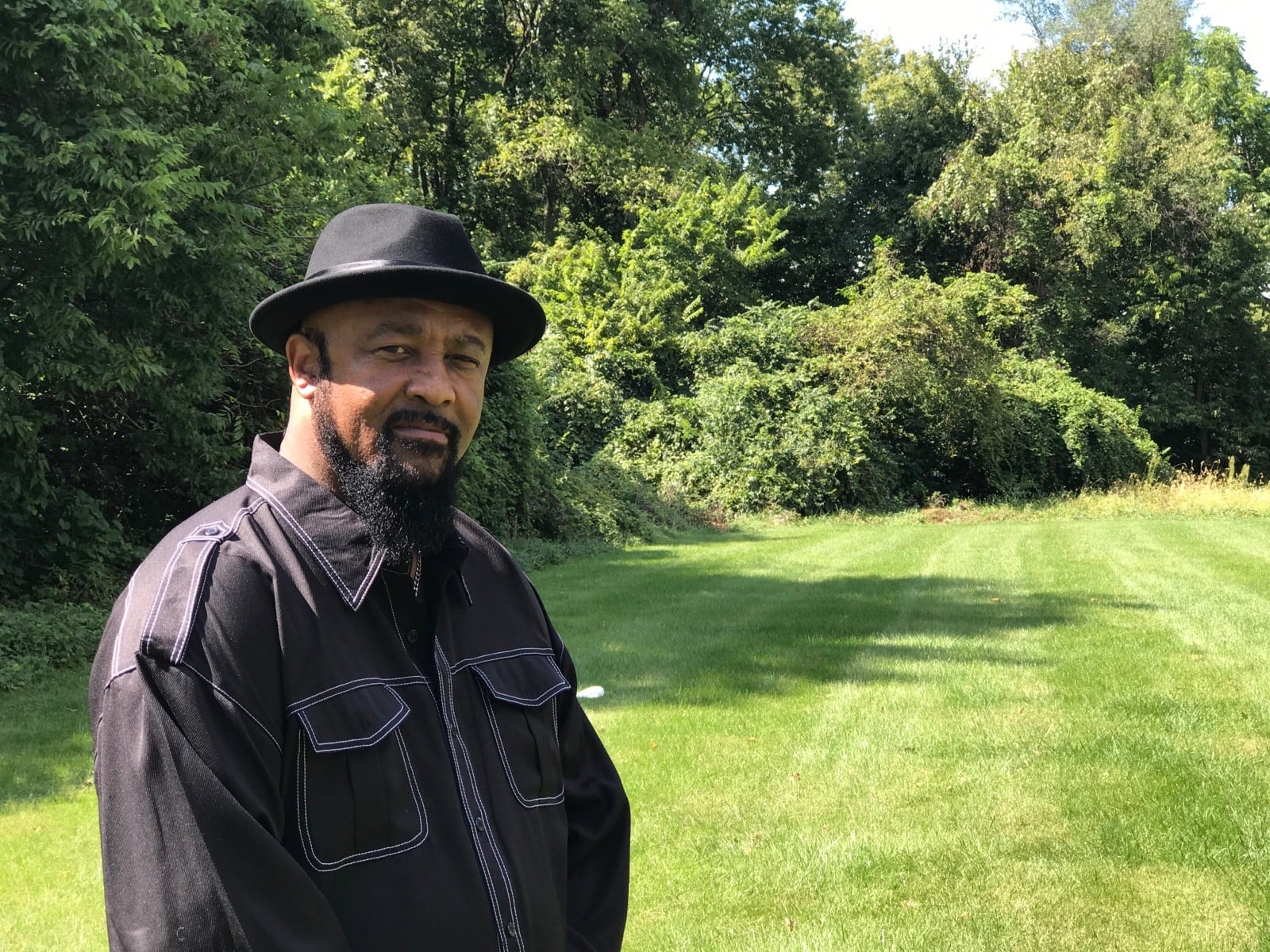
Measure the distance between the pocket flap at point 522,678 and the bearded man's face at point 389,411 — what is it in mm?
239

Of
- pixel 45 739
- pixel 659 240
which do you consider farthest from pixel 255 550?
pixel 659 240

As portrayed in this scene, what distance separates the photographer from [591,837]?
2291 mm

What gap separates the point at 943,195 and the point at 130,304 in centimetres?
2697

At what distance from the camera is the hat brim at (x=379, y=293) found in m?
1.94

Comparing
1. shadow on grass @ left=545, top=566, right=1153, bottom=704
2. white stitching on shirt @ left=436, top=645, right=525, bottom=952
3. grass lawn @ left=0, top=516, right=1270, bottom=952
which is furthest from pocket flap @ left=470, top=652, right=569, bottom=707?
shadow on grass @ left=545, top=566, right=1153, bottom=704

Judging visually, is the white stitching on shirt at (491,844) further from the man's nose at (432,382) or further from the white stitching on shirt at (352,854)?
the man's nose at (432,382)

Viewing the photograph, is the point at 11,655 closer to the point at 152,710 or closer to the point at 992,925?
the point at 992,925

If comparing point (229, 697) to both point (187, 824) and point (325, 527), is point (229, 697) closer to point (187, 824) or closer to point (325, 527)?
point (187, 824)

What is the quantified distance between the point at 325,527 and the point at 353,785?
0.41m

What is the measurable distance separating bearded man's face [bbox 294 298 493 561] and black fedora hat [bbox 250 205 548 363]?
1.4 inches

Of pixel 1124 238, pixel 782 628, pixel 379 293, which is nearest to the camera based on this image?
pixel 379 293

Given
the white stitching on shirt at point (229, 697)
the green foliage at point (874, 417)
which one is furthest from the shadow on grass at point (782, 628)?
the green foliage at point (874, 417)

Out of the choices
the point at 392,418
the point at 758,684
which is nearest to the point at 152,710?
the point at 392,418

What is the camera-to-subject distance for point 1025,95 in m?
33.5
